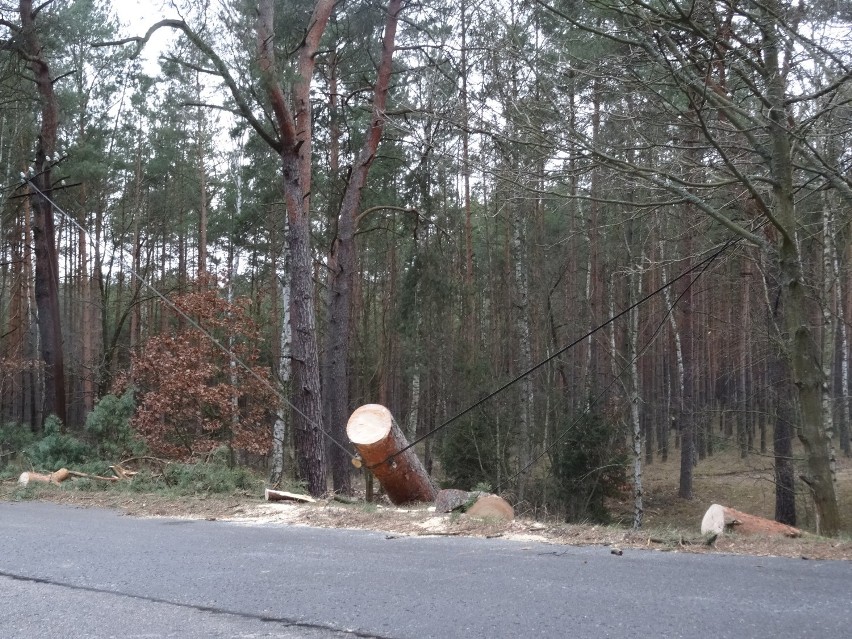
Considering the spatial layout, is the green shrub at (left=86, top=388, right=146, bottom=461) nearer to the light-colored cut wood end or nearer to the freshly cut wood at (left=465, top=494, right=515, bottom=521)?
the light-colored cut wood end

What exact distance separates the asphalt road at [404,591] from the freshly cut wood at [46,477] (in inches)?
280

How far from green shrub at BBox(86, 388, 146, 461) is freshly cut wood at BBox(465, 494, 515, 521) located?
8.27 m

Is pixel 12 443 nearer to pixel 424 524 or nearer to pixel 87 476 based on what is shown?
pixel 87 476

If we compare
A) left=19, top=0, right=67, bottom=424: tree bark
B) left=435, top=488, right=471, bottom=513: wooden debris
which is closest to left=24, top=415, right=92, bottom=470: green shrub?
left=19, top=0, right=67, bottom=424: tree bark

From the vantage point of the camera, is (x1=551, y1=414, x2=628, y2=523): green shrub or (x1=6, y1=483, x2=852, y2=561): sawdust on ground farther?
(x1=551, y1=414, x2=628, y2=523): green shrub

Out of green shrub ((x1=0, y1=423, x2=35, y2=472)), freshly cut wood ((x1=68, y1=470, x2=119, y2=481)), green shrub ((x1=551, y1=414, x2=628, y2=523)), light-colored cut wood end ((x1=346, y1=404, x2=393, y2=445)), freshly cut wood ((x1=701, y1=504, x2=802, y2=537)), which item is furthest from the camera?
green shrub ((x1=551, y1=414, x2=628, y2=523))

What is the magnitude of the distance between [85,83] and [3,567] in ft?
80.5

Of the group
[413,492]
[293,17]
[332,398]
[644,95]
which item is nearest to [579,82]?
[644,95]

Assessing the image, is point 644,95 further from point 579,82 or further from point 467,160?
point 467,160

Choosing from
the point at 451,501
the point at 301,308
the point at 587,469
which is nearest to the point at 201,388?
the point at 301,308

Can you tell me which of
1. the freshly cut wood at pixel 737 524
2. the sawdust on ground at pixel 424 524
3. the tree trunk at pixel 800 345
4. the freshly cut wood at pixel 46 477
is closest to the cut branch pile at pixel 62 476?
the freshly cut wood at pixel 46 477

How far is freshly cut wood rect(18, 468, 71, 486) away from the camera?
12.5 meters

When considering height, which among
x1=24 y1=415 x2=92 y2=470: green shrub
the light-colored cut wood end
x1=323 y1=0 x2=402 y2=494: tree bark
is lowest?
x1=24 y1=415 x2=92 y2=470: green shrub

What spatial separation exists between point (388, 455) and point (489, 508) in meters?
2.23
